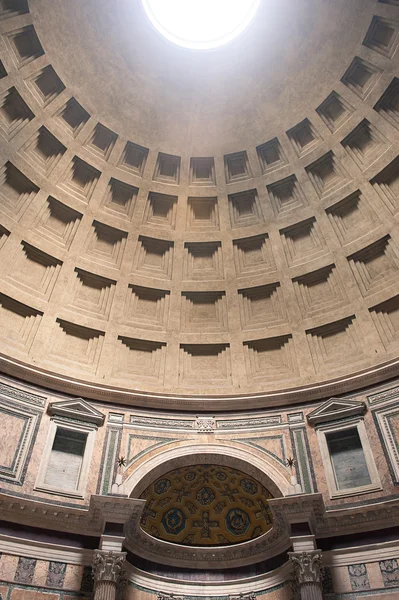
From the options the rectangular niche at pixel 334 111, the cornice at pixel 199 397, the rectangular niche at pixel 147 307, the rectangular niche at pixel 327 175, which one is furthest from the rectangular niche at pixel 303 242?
the cornice at pixel 199 397

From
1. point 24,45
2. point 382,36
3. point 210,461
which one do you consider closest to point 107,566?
point 210,461

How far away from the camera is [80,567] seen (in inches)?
590

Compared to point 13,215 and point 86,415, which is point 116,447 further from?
point 13,215

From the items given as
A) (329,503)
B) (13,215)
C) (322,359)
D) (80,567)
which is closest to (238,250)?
(322,359)

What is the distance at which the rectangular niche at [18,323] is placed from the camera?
19031 millimetres

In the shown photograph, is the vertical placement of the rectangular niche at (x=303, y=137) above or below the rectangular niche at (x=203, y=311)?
above

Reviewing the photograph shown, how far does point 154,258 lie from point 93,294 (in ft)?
10.8

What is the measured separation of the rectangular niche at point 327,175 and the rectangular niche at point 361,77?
8.55 feet

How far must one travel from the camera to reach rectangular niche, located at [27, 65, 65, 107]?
65.1 feet

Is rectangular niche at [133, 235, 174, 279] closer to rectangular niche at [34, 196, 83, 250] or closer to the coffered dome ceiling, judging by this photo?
the coffered dome ceiling

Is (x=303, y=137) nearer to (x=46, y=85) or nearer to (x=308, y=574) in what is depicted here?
(x=46, y=85)

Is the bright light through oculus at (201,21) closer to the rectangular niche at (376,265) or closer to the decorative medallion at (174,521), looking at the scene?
the rectangular niche at (376,265)

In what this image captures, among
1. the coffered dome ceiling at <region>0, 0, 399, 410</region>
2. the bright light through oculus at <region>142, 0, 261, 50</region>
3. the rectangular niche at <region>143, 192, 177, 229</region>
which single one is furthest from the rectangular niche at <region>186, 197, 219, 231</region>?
the bright light through oculus at <region>142, 0, 261, 50</region>

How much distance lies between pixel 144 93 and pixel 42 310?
33.9 feet
